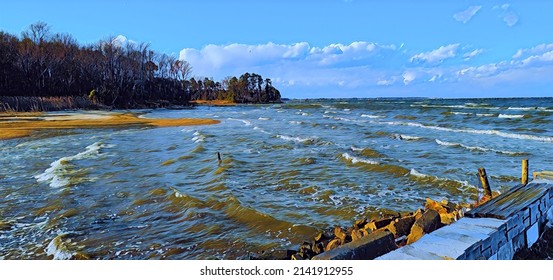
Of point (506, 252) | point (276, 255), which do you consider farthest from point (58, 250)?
point (506, 252)

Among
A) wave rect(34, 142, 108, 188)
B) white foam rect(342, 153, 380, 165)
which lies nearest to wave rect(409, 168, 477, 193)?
white foam rect(342, 153, 380, 165)

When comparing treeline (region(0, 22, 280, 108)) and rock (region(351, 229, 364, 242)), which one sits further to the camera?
treeline (region(0, 22, 280, 108))

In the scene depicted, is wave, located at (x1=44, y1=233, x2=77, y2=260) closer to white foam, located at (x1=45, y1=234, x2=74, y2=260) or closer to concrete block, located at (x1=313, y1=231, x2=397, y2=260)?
white foam, located at (x1=45, y1=234, x2=74, y2=260)

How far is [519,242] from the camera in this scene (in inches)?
192

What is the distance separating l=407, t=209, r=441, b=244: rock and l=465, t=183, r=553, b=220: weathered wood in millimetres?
394

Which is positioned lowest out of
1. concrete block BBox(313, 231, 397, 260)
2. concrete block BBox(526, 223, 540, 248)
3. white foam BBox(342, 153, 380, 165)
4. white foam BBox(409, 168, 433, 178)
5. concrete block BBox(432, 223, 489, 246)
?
white foam BBox(409, 168, 433, 178)

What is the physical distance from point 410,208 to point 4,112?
40936 millimetres

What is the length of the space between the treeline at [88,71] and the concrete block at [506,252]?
54710mm

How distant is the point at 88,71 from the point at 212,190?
6026cm

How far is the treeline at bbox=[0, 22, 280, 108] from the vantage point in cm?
5062

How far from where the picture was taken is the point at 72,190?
970 cm

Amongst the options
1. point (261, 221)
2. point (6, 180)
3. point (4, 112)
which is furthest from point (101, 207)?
point (4, 112)

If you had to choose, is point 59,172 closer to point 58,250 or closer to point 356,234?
point 58,250
